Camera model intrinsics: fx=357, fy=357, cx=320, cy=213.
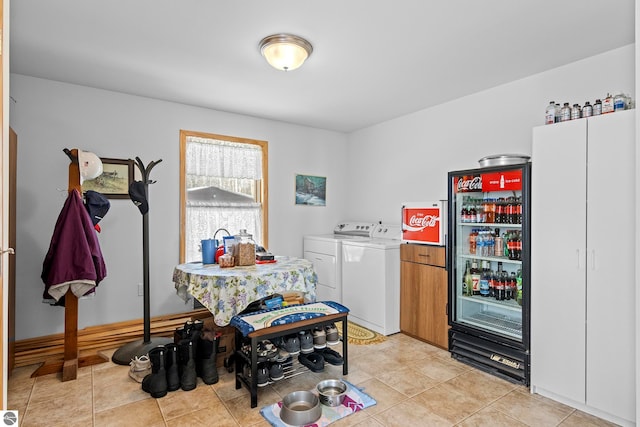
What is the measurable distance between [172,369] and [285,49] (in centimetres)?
246

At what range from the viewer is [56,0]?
212cm

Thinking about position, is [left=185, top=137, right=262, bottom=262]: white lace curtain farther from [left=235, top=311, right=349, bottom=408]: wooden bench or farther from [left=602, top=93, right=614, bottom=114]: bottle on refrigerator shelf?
[left=602, top=93, right=614, bottom=114]: bottle on refrigerator shelf

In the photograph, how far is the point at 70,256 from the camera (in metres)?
2.77

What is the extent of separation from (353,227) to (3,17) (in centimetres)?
417

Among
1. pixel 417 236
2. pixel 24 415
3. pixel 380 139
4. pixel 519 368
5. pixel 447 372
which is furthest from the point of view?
Result: pixel 380 139

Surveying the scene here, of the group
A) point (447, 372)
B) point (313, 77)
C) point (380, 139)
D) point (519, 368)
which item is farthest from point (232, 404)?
point (380, 139)

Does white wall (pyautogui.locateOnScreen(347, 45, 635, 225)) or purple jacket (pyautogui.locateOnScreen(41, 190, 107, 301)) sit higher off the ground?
white wall (pyautogui.locateOnScreen(347, 45, 635, 225))

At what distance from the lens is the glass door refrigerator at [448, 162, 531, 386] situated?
9.05 ft

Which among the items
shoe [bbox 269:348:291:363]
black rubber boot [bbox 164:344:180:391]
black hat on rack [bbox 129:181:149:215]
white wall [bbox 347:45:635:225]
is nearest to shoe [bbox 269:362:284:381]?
shoe [bbox 269:348:291:363]

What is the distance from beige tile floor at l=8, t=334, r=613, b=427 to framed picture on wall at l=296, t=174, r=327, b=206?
8.19 ft

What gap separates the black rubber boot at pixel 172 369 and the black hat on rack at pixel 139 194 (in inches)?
51.5

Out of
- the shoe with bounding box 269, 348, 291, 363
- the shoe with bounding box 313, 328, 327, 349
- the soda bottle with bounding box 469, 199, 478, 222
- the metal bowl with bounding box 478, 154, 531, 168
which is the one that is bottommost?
the shoe with bounding box 269, 348, 291, 363

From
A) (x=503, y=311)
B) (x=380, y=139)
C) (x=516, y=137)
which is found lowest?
(x=503, y=311)

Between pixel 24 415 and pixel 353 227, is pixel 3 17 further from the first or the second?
Answer: pixel 353 227
